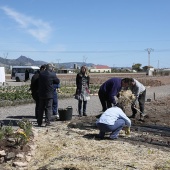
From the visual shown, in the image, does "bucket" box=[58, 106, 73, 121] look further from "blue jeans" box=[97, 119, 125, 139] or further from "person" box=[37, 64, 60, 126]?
"blue jeans" box=[97, 119, 125, 139]

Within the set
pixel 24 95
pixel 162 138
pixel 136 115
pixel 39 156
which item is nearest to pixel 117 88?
pixel 162 138

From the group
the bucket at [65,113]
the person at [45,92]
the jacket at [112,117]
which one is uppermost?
the person at [45,92]

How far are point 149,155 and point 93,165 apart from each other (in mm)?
1218

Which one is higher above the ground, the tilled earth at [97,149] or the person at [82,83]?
the person at [82,83]

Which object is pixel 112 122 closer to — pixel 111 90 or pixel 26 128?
pixel 26 128

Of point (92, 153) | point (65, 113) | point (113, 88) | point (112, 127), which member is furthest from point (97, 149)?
point (65, 113)

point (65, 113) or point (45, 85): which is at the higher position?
point (45, 85)

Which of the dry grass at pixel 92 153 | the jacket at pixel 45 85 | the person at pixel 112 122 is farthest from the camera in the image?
the jacket at pixel 45 85

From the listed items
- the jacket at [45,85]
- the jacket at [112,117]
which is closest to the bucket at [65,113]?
the jacket at [45,85]

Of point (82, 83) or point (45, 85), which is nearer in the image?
point (45, 85)

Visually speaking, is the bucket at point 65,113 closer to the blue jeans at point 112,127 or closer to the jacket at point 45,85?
the jacket at point 45,85

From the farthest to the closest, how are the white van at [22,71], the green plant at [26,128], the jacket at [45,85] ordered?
the white van at [22,71]
the jacket at [45,85]
the green plant at [26,128]

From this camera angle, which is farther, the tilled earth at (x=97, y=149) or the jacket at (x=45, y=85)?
the jacket at (x=45, y=85)

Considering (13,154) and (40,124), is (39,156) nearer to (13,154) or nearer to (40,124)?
(13,154)
